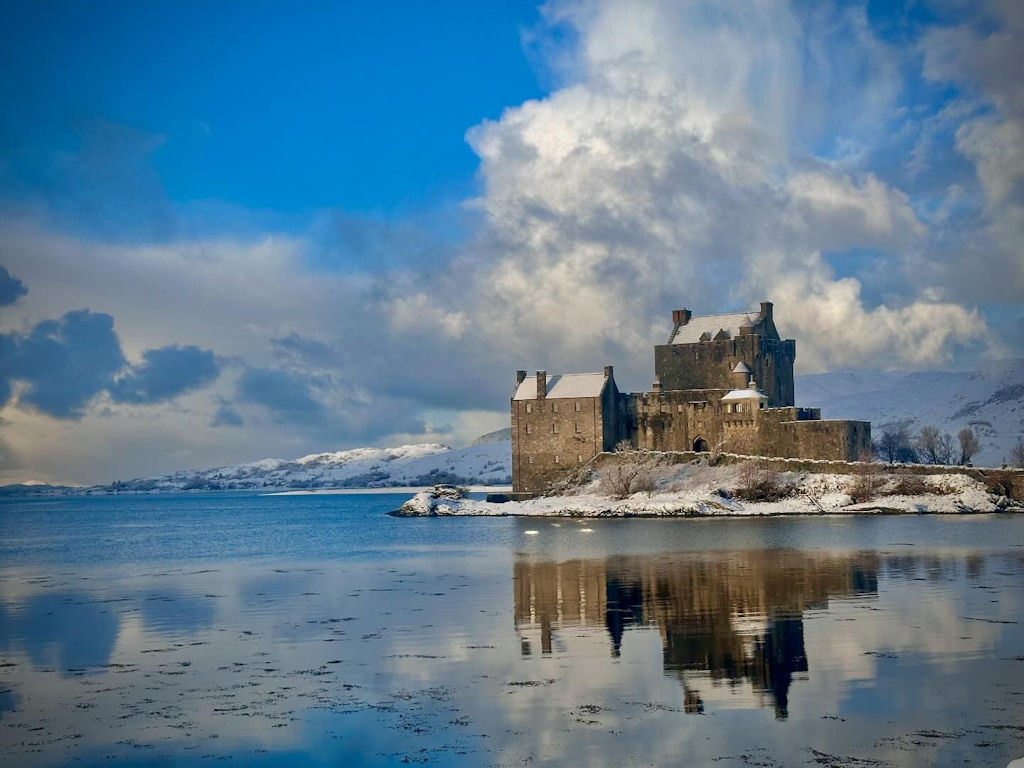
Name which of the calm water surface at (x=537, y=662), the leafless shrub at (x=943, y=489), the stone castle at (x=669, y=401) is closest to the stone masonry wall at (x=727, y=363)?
the stone castle at (x=669, y=401)

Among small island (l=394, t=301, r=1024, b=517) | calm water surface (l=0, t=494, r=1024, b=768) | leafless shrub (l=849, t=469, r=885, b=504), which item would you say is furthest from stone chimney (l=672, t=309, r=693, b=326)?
calm water surface (l=0, t=494, r=1024, b=768)

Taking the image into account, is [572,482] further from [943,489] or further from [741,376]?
[943,489]

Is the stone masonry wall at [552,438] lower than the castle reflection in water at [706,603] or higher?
higher

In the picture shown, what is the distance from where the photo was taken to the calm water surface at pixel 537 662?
47.8ft

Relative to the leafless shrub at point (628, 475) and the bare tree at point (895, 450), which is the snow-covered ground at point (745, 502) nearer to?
the leafless shrub at point (628, 475)

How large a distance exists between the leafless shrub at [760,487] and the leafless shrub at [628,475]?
23.0ft

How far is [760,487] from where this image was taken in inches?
2798

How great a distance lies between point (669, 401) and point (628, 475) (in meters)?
8.61

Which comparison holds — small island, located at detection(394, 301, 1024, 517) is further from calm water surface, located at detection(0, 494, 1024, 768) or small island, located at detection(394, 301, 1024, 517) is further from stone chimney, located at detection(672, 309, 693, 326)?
calm water surface, located at detection(0, 494, 1024, 768)

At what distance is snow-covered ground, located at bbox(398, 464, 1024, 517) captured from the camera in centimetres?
6475

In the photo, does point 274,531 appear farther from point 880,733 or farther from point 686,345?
point 880,733

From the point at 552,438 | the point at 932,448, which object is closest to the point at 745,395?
the point at 552,438

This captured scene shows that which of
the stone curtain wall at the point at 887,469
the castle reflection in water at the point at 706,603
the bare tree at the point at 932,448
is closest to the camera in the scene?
the castle reflection in water at the point at 706,603

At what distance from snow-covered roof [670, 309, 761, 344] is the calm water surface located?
157ft
